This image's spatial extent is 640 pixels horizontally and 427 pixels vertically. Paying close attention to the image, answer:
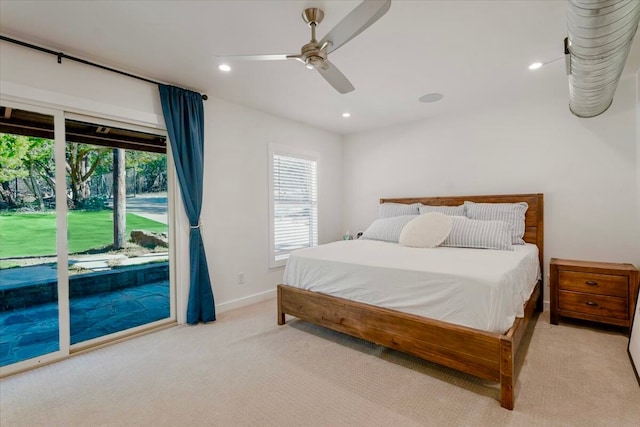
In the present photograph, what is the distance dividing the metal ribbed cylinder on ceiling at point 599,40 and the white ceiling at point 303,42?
32cm

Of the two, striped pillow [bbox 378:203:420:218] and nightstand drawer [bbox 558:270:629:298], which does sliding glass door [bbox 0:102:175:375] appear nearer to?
striped pillow [bbox 378:203:420:218]

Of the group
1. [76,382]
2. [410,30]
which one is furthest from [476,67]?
[76,382]

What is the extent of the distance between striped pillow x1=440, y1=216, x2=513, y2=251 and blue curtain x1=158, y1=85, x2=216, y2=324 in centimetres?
256

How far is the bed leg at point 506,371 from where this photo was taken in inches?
62.7

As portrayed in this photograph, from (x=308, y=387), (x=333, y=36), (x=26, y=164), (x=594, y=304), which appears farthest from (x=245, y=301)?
(x=594, y=304)

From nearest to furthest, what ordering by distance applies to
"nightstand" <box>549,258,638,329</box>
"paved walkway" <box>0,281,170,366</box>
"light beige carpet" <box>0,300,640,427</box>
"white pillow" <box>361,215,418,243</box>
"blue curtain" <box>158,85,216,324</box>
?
"light beige carpet" <box>0,300,640,427</box> → "paved walkway" <box>0,281,170,366</box> → "nightstand" <box>549,258,638,329</box> → "blue curtain" <box>158,85,216,324</box> → "white pillow" <box>361,215,418,243</box>

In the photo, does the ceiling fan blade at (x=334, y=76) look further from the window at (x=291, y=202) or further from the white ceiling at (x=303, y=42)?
the window at (x=291, y=202)

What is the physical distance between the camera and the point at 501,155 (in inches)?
137

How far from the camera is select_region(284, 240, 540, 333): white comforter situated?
5.66 ft

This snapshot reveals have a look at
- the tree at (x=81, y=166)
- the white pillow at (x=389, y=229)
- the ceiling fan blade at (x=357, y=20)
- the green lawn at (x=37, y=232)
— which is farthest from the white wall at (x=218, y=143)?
the ceiling fan blade at (x=357, y=20)

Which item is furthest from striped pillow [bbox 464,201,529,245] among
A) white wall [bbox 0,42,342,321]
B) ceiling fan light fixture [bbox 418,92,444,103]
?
white wall [bbox 0,42,342,321]

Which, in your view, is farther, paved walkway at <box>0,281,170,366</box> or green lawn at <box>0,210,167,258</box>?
paved walkway at <box>0,281,170,366</box>

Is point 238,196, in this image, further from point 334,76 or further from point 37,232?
point 334,76

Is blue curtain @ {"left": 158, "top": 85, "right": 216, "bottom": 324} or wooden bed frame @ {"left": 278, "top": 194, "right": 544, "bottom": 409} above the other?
blue curtain @ {"left": 158, "top": 85, "right": 216, "bottom": 324}
